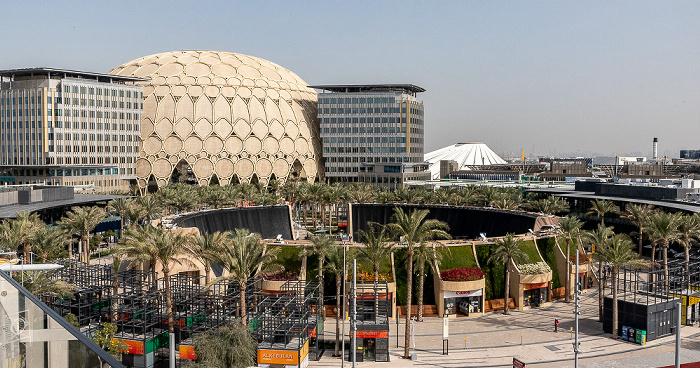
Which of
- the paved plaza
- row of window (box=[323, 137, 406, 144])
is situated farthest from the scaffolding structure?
row of window (box=[323, 137, 406, 144])

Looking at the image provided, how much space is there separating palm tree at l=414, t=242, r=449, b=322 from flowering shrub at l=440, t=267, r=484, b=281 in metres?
0.68

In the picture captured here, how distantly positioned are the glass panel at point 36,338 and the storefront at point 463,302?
39248 mm

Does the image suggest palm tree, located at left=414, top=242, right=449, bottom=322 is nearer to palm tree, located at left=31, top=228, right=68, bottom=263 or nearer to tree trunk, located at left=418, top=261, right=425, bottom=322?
tree trunk, located at left=418, top=261, right=425, bottom=322

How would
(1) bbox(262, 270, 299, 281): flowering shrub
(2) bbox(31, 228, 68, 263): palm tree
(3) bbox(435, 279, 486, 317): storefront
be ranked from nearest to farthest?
(2) bbox(31, 228, 68, 263): palm tree
(3) bbox(435, 279, 486, 317): storefront
(1) bbox(262, 270, 299, 281): flowering shrub

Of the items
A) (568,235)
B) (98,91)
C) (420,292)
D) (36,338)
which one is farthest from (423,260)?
(98,91)

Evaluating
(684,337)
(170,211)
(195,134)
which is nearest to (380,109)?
(195,134)

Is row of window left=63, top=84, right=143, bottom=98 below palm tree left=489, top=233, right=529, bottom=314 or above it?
above

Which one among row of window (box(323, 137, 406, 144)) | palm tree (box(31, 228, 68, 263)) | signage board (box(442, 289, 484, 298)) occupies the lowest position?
signage board (box(442, 289, 484, 298))

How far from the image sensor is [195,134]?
412 ft

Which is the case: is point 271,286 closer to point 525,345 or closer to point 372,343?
point 372,343

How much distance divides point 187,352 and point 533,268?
93.4ft

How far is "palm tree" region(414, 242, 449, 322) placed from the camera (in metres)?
39.6

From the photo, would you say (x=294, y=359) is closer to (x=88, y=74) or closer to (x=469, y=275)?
(x=469, y=275)

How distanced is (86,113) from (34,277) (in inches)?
3745
